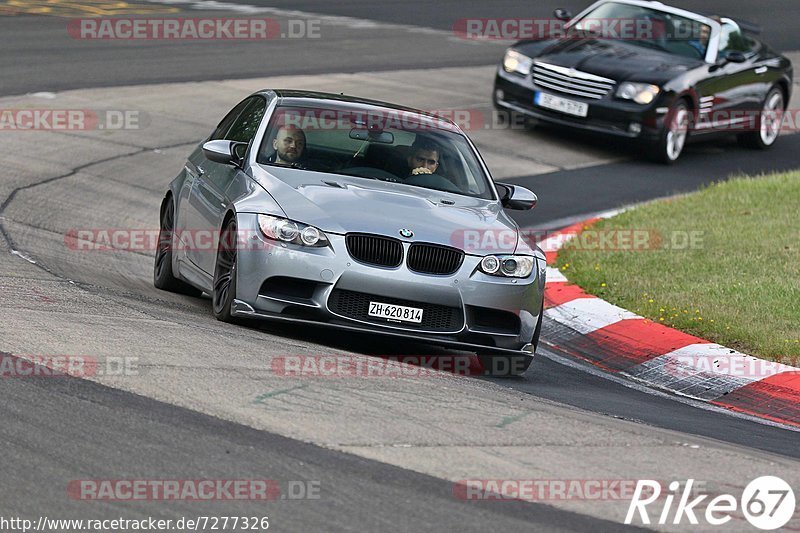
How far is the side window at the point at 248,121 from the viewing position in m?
9.41

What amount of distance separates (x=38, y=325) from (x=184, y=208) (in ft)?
8.20

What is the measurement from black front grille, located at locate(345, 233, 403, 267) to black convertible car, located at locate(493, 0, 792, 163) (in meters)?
9.59

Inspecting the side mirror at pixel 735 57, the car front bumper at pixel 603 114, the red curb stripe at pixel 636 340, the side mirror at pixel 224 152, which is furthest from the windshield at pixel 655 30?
the side mirror at pixel 224 152

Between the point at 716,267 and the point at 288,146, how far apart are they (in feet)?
13.1

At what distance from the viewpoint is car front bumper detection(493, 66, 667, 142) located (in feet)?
55.8

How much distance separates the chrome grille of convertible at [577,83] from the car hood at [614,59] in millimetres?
70

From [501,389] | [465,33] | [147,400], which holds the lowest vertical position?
[465,33]

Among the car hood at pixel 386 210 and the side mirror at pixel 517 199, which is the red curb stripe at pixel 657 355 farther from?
the car hood at pixel 386 210

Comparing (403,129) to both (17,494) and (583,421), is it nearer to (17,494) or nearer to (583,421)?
(583,421)

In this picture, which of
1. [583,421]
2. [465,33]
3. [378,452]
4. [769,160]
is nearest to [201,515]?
[378,452]

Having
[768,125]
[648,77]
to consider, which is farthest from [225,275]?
[768,125]

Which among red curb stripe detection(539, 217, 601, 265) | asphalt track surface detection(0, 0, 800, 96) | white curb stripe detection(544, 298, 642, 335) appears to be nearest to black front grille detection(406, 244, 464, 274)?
white curb stripe detection(544, 298, 642, 335)

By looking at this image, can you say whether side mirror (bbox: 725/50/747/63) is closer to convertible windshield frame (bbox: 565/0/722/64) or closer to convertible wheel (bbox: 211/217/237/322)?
convertible windshield frame (bbox: 565/0/722/64)

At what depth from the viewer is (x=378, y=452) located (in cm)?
576
